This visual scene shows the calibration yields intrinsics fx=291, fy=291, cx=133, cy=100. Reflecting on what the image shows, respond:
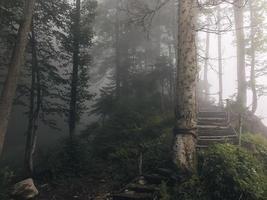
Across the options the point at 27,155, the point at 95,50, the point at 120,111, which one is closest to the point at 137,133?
the point at 120,111

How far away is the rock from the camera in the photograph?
34.6 ft

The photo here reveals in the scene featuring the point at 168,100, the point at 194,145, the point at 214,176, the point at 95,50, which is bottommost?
the point at 214,176

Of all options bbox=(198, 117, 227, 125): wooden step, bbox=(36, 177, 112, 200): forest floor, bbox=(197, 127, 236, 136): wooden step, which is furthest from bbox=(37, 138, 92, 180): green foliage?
bbox=(198, 117, 227, 125): wooden step

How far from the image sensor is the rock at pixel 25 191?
10.5m

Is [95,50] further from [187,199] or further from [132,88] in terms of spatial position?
[187,199]

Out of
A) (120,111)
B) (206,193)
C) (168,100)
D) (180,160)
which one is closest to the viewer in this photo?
(206,193)

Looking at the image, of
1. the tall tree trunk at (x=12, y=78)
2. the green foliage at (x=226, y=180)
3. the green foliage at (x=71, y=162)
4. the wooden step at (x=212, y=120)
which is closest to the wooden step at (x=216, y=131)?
the wooden step at (x=212, y=120)

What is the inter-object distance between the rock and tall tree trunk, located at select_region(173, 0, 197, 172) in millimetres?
5387

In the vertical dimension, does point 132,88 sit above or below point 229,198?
above

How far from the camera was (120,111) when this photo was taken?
19.2 meters

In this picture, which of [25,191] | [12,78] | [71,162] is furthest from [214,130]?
[12,78]

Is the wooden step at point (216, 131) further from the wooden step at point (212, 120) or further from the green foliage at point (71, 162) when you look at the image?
the green foliage at point (71, 162)

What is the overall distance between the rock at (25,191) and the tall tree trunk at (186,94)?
5.39 meters

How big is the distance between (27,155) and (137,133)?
6254 mm
